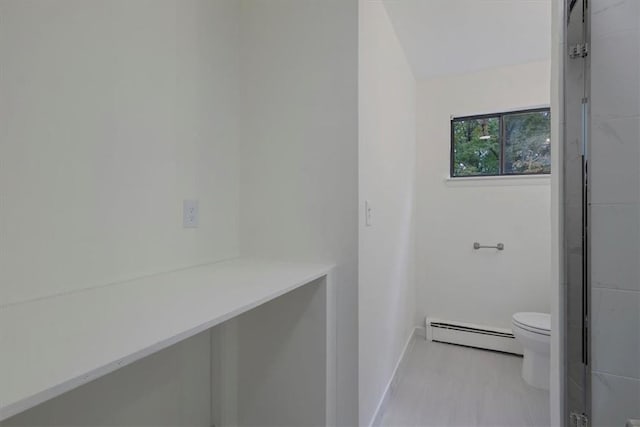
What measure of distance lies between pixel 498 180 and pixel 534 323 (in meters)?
1.18

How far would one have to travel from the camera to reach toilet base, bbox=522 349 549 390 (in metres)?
2.04

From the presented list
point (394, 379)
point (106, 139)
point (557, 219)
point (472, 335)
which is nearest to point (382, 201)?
point (557, 219)

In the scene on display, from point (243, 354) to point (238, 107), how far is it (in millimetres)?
1256

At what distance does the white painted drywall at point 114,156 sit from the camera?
83cm

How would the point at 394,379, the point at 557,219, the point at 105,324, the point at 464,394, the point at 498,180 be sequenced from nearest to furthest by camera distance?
the point at 105,324, the point at 557,219, the point at 464,394, the point at 394,379, the point at 498,180

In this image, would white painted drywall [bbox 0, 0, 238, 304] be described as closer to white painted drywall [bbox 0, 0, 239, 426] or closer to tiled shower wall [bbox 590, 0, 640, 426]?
white painted drywall [bbox 0, 0, 239, 426]

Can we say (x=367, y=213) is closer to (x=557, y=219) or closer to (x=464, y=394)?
(x=557, y=219)

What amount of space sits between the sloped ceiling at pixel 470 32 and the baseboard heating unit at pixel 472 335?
225 centimetres

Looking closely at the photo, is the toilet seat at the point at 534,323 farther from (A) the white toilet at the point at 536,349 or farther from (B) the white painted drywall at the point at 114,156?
(B) the white painted drywall at the point at 114,156

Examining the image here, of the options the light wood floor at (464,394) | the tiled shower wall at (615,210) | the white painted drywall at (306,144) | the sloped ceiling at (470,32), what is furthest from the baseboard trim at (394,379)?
the sloped ceiling at (470,32)

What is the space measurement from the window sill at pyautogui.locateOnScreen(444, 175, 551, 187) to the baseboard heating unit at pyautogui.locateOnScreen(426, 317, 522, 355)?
4.06ft

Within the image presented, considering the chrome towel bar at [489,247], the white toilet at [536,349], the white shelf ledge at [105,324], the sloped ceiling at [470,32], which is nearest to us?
the white shelf ledge at [105,324]

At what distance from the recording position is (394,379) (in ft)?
6.97

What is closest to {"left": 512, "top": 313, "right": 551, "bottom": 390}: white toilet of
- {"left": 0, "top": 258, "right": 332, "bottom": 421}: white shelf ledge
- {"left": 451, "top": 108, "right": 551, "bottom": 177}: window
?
{"left": 451, "top": 108, "right": 551, "bottom": 177}: window
